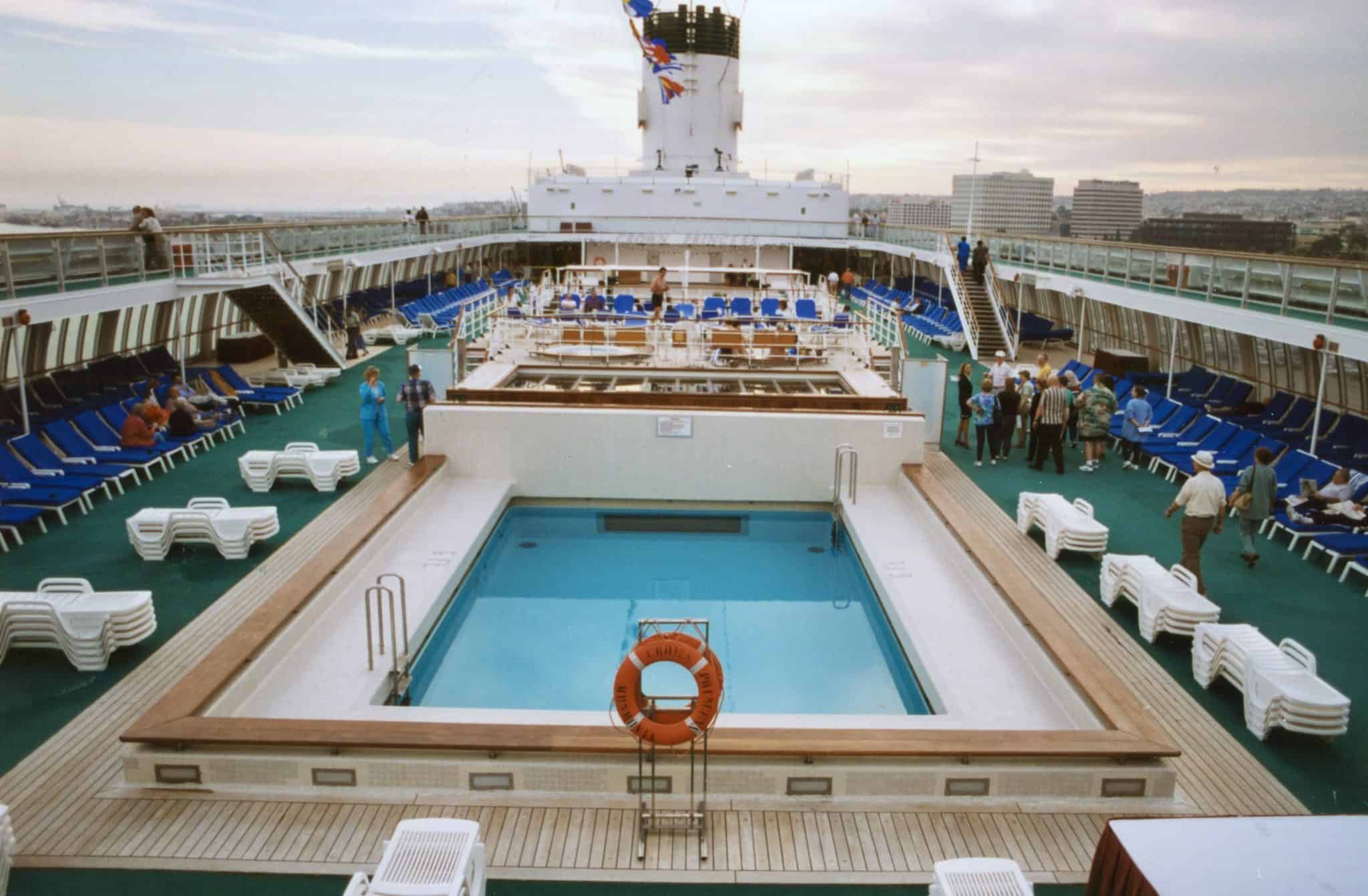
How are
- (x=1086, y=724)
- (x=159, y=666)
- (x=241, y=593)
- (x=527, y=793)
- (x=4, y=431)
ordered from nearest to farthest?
(x=527, y=793), (x=1086, y=724), (x=159, y=666), (x=241, y=593), (x=4, y=431)

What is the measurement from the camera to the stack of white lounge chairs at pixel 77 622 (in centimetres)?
682

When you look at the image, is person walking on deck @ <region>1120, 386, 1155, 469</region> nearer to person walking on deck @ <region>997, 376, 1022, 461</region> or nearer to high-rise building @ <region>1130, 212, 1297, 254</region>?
person walking on deck @ <region>997, 376, 1022, 461</region>

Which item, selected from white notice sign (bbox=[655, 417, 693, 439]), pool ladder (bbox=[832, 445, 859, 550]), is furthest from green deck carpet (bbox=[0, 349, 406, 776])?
pool ladder (bbox=[832, 445, 859, 550])

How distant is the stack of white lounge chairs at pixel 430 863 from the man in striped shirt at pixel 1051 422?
31.6ft

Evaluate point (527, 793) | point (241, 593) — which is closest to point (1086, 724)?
point (527, 793)

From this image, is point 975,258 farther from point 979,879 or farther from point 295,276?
point 979,879

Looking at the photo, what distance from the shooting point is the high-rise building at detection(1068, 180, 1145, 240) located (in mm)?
157625

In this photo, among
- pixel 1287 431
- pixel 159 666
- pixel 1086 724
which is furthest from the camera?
pixel 1287 431

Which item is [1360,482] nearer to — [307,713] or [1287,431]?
[1287,431]

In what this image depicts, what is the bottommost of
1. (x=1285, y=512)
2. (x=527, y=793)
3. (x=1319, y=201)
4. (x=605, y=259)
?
(x=527, y=793)

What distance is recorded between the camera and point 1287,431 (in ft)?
41.7

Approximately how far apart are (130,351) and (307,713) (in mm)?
13197

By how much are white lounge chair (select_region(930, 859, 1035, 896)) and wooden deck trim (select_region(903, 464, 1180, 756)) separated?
1764mm

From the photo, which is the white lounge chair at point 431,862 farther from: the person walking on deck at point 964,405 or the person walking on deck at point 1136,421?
the person walking on deck at point 1136,421
